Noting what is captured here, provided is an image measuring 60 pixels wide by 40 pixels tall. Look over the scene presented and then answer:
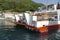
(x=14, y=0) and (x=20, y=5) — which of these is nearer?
(x=20, y=5)

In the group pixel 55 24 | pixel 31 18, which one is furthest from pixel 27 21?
pixel 55 24

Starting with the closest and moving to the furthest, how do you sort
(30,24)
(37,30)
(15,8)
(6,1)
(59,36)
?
1. (59,36)
2. (37,30)
3. (30,24)
4. (15,8)
5. (6,1)

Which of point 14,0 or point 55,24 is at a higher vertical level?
point 14,0

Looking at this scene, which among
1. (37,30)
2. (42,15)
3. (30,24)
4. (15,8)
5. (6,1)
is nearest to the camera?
(37,30)

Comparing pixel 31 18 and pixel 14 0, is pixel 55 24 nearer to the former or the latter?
pixel 31 18

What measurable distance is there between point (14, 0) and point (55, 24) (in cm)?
6626

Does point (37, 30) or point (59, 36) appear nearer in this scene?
point (59, 36)

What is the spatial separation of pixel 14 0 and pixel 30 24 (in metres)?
65.9

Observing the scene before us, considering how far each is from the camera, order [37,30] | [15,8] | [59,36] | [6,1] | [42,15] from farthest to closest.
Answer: [6,1] < [15,8] < [42,15] < [37,30] < [59,36]

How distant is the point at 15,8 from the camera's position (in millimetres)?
95375

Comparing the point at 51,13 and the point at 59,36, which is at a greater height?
the point at 51,13

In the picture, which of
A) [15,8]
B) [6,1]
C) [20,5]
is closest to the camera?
[15,8]

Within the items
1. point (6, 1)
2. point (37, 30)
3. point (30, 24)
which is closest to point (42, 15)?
point (30, 24)

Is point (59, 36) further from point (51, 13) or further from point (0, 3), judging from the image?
point (0, 3)
